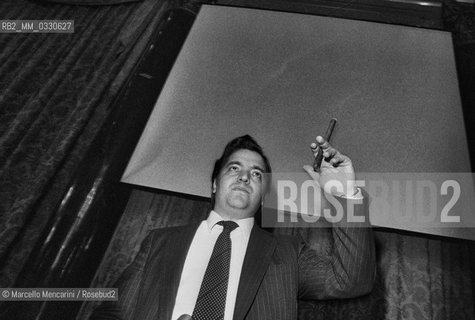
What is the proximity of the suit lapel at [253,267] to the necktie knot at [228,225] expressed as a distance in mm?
67

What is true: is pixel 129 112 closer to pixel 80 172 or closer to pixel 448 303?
pixel 80 172

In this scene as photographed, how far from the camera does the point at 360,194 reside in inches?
46.4

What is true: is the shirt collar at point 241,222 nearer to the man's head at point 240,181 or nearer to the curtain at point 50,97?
the man's head at point 240,181

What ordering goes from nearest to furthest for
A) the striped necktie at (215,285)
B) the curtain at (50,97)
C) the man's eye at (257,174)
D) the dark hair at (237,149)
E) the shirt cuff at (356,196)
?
the striped necktie at (215,285)
the shirt cuff at (356,196)
the man's eye at (257,174)
the dark hair at (237,149)
the curtain at (50,97)

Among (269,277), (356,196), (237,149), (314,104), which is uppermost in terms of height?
(314,104)

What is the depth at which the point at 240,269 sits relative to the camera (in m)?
1.18

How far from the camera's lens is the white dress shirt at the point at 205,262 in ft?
3.59

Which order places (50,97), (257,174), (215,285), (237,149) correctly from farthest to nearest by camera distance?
(50,97), (237,149), (257,174), (215,285)

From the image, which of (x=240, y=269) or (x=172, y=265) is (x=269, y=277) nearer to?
(x=240, y=269)

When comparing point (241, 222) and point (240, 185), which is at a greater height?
point (240, 185)

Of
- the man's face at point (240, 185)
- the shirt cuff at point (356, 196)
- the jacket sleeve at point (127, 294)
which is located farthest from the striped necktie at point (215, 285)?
the shirt cuff at point (356, 196)

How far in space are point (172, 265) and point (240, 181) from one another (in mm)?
385

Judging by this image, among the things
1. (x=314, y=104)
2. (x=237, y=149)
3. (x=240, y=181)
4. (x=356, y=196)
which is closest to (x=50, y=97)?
(x=237, y=149)

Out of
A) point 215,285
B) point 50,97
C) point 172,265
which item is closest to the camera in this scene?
point 215,285
